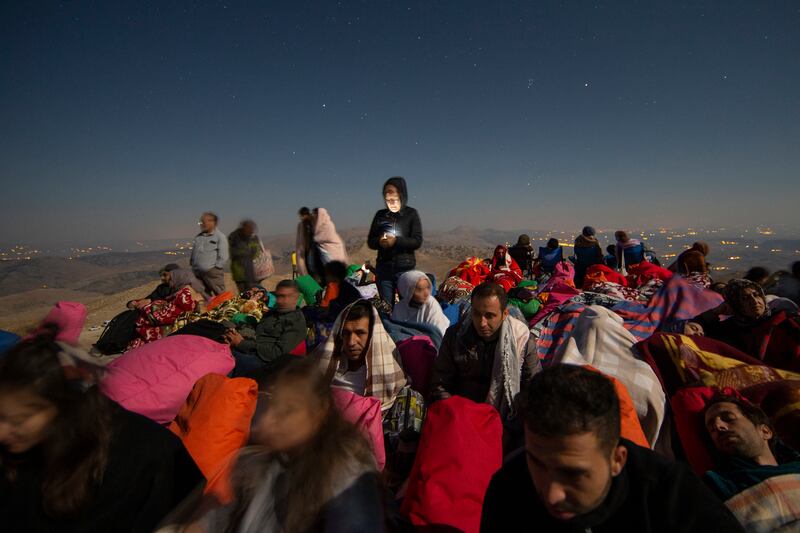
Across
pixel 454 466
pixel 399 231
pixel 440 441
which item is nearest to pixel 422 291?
pixel 399 231

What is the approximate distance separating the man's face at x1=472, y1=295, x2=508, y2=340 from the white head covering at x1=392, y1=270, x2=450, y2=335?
1.56m

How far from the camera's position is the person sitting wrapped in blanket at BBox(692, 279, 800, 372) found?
3045mm

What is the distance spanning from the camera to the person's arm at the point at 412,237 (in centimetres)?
425

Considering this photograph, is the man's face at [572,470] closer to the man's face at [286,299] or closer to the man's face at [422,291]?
the man's face at [422,291]

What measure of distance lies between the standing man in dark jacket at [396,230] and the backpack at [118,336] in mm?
4157

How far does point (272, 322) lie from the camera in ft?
14.1

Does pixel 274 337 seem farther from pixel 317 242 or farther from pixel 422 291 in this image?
pixel 317 242

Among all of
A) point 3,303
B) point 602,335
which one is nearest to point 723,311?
point 602,335

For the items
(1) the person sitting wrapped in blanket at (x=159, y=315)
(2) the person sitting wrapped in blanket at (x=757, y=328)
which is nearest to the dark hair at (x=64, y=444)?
(1) the person sitting wrapped in blanket at (x=159, y=315)

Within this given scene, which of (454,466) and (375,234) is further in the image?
(375,234)

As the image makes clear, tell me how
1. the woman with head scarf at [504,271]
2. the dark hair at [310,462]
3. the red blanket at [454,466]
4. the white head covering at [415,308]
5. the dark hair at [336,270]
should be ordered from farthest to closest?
the woman with head scarf at [504,271]
the dark hair at [336,270]
the white head covering at [415,308]
the red blanket at [454,466]
the dark hair at [310,462]

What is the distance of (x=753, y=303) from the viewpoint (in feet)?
11.1

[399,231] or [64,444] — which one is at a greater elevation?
[399,231]

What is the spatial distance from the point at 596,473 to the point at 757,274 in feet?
22.0
